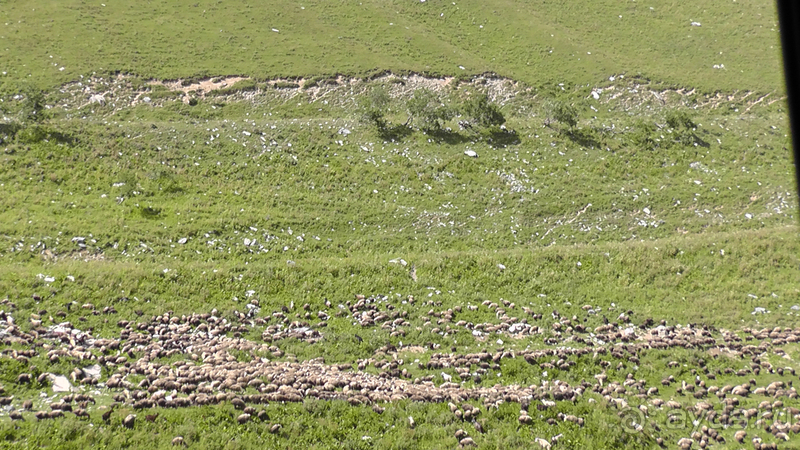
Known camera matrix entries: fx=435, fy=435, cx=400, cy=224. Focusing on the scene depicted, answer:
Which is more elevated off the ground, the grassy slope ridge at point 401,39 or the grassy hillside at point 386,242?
the grassy slope ridge at point 401,39

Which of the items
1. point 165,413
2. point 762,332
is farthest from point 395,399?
point 762,332

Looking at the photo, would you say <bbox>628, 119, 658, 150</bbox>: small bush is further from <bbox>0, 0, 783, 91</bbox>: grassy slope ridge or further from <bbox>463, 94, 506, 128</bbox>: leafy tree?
<bbox>0, 0, 783, 91</bbox>: grassy slope ridge

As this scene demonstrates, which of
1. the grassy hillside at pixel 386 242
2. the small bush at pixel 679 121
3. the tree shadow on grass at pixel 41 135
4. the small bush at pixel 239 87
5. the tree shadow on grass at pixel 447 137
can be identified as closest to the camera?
the grassy hillside at pixel 386 242

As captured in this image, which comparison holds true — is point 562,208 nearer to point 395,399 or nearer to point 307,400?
point 395,399

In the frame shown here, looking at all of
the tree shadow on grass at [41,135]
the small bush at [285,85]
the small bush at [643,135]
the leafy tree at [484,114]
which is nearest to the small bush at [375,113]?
the leafy tree at [484,114]

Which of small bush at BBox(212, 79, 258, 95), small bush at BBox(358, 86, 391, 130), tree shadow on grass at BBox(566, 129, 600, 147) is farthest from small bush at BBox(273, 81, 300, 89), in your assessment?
tree shadow on grass at BBox(566, 129, 600, 147)

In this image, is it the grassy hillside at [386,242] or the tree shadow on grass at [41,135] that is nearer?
the grassy hillside at [386,242]

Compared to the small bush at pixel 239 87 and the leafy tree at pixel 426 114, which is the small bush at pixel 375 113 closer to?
the leafy tree at pixel 426 114

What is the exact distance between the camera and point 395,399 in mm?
15172

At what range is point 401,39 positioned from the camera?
59.5 metres

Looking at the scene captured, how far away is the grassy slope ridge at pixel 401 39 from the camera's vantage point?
5094 centimetres

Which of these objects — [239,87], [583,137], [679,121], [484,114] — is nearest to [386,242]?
[484,114]

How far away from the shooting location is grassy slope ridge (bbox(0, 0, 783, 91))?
50938 mm

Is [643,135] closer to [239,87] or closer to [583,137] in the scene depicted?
[583,137]
